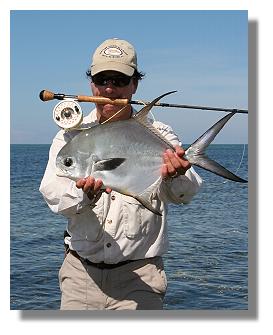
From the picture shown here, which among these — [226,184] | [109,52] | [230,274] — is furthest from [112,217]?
[226,184]

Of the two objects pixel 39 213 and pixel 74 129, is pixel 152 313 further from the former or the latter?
pixel 39 213

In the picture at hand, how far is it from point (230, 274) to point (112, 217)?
17.4 feet

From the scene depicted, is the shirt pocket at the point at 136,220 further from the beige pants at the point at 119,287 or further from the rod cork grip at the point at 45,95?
the rod cork grip at the point at 45,95

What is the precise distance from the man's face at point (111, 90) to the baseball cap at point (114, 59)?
6 centimetres

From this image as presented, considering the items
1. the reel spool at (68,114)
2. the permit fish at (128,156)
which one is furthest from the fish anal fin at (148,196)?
the reel spool at (68,114)

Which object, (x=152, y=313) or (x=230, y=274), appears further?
(x=230, y=274)

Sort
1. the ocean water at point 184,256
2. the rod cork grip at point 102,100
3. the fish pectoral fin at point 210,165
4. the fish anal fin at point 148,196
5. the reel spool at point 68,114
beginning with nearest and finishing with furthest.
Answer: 1. the fish pectoral fin at point 210,165
2. the fish anal fin at point 148,196
3. the rod cork grip at point 102,100
4. the reel spool at point 68,114
5. the ocean water at point 184,256

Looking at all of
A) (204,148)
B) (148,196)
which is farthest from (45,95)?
(204,148)

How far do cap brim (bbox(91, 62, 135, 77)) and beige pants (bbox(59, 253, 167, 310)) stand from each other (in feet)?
4.35

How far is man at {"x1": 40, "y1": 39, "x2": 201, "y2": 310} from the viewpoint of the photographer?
168 inches

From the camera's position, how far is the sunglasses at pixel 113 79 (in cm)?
431

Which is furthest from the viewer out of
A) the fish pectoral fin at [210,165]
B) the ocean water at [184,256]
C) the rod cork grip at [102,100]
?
the ocean water at [184,256]

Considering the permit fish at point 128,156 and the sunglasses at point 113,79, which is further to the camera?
the sunglasses at point 113,79
